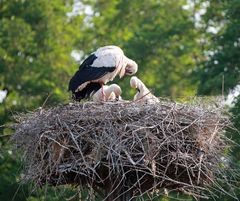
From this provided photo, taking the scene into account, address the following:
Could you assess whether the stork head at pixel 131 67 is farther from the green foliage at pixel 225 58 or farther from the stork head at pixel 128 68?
the green foliage at pixel 225 58

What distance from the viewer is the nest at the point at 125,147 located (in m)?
13.9

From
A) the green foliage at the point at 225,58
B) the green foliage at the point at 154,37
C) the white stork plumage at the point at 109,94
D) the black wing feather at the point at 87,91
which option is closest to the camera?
the black wing feather at the point at 87,91

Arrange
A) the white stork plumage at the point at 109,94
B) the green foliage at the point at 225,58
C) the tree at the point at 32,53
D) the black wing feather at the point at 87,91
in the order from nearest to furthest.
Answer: the black wing feather at the point at 87,91 < the white stork plumage at the point at 109,94 < the green foliage at the point at 225,58 < the tree at the point at 32,53

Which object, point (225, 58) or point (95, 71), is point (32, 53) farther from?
point (95, 71)

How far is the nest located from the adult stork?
4.63 feet

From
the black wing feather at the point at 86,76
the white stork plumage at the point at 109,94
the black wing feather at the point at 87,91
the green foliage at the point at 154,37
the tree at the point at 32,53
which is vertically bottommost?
the green foliage at the point at 154,37

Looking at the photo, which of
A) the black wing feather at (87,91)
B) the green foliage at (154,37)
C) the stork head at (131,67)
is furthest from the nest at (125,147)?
the green foliage at (154,37)

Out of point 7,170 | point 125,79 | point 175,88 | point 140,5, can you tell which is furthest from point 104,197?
point 140,5

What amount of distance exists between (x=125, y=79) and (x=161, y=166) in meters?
12.5

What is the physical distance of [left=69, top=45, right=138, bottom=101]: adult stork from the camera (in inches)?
642

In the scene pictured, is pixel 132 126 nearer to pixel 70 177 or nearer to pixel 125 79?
pixel 70 177

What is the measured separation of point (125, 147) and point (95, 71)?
115 inches

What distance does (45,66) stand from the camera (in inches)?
1045

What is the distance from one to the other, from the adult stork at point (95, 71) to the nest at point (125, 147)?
1.41m
